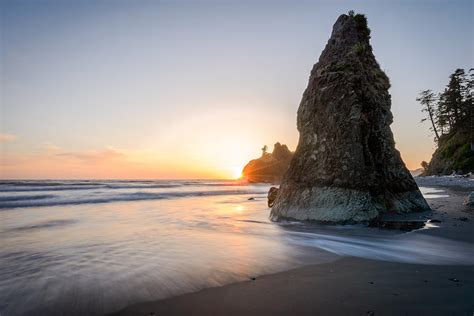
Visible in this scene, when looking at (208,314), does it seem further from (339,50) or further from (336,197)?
(339,50)

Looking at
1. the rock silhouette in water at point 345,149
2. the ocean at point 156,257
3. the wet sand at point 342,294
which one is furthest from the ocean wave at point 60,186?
the wet sand at point 342,294

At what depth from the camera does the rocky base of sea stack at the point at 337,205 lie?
8.97 m

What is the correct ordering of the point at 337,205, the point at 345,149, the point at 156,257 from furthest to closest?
the point at 345,149, the point at 337,205, the point at 156,257

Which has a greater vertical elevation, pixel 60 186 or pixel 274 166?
pixel 274 166

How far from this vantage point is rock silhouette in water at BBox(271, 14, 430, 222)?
9305 millimetres

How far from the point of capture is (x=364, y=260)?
5.08 m

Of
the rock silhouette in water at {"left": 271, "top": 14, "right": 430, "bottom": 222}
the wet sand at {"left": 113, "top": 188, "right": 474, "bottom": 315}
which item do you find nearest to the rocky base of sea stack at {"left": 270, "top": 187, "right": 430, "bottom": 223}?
the rock silhouette in water at {"left": 271, "top": 14, "right": 430, "bottom": 222}

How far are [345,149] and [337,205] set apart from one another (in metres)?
1.94

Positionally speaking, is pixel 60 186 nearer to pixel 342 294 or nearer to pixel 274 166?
pixel 342 294

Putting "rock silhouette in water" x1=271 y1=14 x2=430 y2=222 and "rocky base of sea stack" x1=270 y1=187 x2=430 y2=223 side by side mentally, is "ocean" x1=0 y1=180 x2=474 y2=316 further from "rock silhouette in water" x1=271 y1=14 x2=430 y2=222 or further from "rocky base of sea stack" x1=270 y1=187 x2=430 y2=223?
"rock silhouette in water" x1=271 y1=14 x2=430 y2=222

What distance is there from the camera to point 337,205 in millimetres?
9188

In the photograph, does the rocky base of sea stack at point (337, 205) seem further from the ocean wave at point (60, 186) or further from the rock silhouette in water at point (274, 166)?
the rock silhouette in water at point (274, 166)

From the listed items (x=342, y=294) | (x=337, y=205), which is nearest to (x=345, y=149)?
(x=337, y=205)

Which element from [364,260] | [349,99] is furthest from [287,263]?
[349,99]
